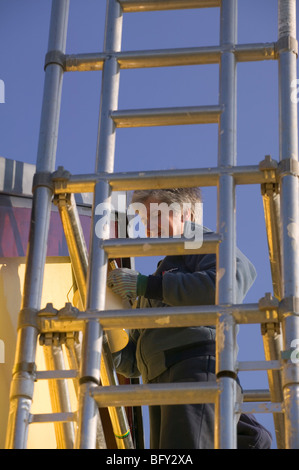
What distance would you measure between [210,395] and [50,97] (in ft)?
4.64

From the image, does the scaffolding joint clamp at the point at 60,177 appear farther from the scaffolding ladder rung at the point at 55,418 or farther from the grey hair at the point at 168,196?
the grey hair at the point at 168,196

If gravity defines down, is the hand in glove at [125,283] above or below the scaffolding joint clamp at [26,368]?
above

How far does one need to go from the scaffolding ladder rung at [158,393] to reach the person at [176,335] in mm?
823

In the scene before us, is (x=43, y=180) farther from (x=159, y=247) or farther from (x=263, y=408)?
(x=263, y=408)

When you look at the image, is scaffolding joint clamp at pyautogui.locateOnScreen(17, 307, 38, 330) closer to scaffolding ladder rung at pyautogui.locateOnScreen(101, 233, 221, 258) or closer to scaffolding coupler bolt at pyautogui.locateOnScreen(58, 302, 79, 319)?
scaffolding coupler bolt at pyautogui.locateOnScreen(58, 302, 79, 319)

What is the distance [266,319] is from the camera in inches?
138

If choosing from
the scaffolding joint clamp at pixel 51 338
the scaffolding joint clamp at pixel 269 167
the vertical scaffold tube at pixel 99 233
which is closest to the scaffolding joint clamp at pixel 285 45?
the scaffolding joint clamp at pixel 269 167

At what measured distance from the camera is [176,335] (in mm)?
4648

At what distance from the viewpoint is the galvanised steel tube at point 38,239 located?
3.43 meters

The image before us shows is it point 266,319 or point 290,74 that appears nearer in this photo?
point 266,319

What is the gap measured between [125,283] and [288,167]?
0.88 m

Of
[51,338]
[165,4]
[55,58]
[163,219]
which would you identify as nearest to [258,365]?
[51,338]
